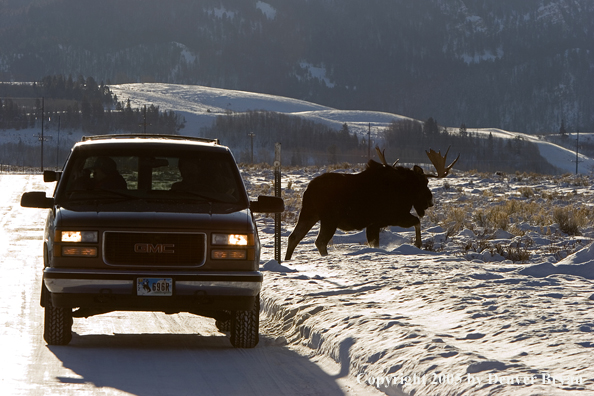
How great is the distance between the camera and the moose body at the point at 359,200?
15266 millimetres

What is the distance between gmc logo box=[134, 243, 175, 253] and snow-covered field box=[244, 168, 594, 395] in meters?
1.62

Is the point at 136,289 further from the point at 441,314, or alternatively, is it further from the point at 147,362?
the point at 441,314

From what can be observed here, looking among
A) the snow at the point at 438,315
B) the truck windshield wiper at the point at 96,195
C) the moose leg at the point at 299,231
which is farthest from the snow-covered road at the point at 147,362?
the moose leg at the point at 299,231

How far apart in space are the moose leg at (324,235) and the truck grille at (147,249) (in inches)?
298

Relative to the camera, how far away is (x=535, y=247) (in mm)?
18219

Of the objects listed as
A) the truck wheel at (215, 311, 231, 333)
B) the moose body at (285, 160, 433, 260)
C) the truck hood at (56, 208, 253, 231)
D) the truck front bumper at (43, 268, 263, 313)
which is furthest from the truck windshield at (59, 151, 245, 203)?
the moose body at (285, 160, 433, 260)

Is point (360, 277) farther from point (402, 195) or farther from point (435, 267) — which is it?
point (402, 195)

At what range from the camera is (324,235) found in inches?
620

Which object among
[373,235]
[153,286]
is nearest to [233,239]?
[153,286]

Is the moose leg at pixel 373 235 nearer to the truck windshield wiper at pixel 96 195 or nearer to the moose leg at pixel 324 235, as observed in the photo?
the moose leg at pixel 324 235

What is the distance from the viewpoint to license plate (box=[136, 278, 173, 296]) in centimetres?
801

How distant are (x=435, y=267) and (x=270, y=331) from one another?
15.7ft

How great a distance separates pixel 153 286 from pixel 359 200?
25.4 feet

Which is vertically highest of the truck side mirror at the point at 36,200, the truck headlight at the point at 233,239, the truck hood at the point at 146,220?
the truck side mirror at the point at 36,200
